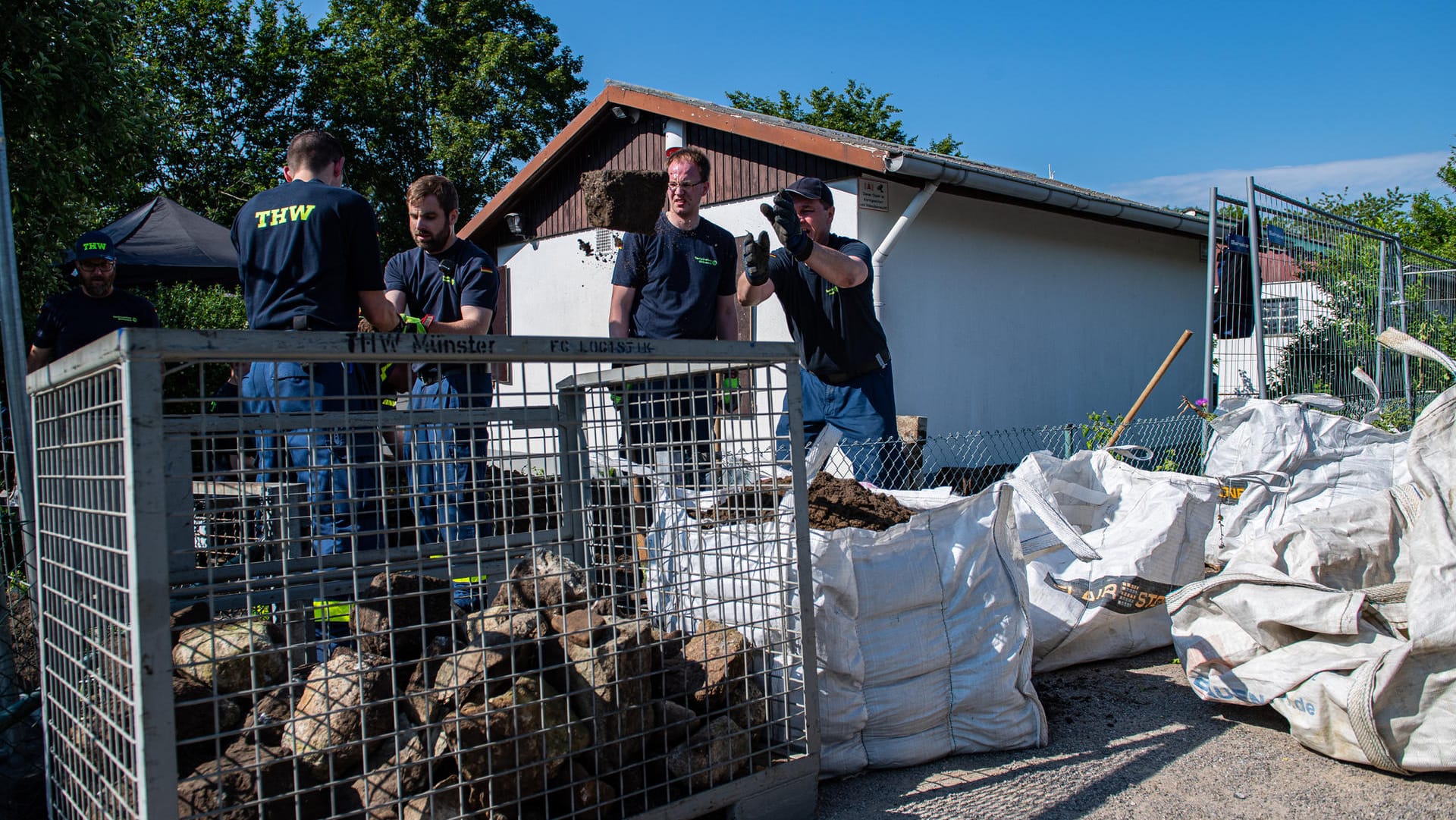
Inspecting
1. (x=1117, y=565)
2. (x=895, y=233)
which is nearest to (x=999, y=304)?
(x=895, y=233)

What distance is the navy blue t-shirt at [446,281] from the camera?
3.87 metres

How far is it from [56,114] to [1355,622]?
7849 millimetres

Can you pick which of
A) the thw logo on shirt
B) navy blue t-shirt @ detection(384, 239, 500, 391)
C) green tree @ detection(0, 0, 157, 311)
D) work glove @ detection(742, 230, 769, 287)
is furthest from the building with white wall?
the thw logo on shirt

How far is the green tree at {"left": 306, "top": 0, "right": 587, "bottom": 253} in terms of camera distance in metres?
24.8

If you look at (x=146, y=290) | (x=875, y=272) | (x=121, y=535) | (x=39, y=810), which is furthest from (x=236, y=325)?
(x=121, y=535)

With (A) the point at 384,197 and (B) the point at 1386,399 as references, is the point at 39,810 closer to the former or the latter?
(B) the point at 1386,399

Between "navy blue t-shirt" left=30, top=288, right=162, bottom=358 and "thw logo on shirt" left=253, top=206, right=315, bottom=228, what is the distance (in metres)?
2.67

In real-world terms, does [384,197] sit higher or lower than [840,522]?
higher

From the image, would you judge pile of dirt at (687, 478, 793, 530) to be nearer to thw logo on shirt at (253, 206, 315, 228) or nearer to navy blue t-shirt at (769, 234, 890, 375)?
navy blue t-shirt at (769, 234, 890, 375)

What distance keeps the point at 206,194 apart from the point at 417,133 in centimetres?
540

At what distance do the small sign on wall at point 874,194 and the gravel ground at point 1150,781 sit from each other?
19.4ft

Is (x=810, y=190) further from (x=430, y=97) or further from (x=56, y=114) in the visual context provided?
(x=430, y=97)

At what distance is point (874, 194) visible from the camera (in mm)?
8633

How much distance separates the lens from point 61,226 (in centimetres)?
674
